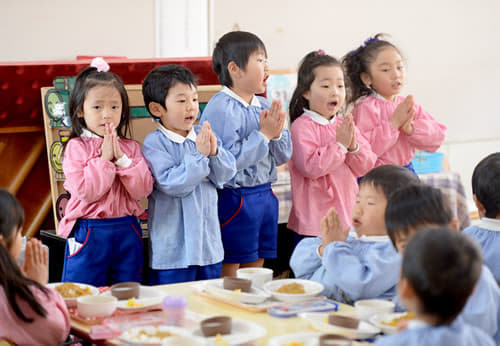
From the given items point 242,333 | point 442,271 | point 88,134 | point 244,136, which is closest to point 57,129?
point 88,134

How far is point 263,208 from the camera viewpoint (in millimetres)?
3273

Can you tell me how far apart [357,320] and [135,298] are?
2.20 feet

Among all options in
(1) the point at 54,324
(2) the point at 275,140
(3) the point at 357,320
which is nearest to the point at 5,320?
(1) the point at 54,324

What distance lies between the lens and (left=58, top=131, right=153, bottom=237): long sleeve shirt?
2730 mm

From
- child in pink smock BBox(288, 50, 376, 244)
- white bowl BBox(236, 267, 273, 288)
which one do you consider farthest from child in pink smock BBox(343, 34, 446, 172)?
white bowl BBox(236, 267, 273, 288)

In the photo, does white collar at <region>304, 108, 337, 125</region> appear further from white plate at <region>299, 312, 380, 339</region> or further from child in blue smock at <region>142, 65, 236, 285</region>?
white plate at <region>299, 312, 380, 339</region>

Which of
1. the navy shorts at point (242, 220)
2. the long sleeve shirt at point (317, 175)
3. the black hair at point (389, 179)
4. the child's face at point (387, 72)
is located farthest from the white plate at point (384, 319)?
the child's face at point (387, 72)

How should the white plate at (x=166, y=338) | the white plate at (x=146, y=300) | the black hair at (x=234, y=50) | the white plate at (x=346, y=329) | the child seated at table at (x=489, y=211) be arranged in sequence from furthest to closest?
the black hair at (x=234, y=50) < the child seated at table at (x=489, y=211) < the white plate at (x=146, y=300) < the white plate at (x=346, y=329) < the white plate at (x=166, y=338)

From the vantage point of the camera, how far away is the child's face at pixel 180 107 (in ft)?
9.68

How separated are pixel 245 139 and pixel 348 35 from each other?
3271 millimetres

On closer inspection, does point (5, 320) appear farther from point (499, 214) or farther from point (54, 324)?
point (499, 214)

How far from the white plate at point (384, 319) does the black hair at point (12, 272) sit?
85 cm

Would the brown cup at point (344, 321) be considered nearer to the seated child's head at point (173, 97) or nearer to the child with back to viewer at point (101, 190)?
the child with back to viewer at point (101, 190)

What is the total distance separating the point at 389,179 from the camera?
2.29 meters
